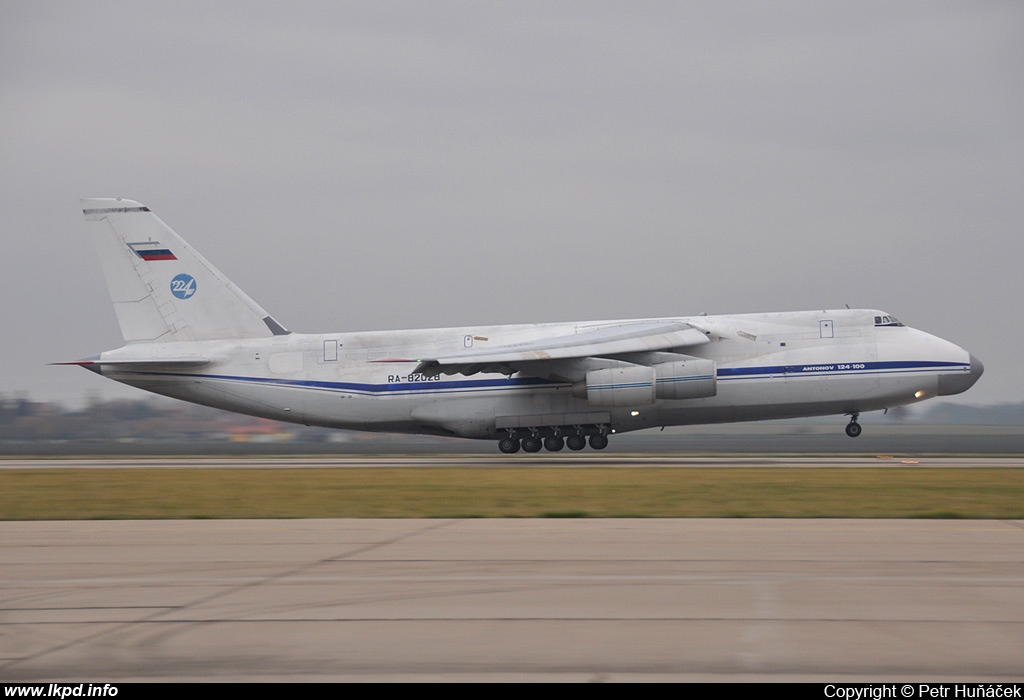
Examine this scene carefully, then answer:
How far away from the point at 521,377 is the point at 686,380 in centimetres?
478

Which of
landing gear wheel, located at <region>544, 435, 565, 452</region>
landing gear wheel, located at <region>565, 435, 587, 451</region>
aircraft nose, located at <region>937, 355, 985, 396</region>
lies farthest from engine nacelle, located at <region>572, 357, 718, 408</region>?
aircraft nose, located at <region>937, 355, 985, 396</region>

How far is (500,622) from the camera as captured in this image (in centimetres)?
748

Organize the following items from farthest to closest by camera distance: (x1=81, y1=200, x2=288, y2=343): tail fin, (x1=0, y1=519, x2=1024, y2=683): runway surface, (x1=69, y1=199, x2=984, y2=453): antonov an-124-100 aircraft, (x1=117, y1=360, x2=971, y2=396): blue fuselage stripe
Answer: (x1=81, y1=200, x2=288, y2=343): tail fin
(x1=117, y1=360, x2=971, y2=396): blue fuselage stripe
(x1=69, y1=199, x2=984, y2=453): antonov an-124-100 aircraft
(x1=0, y1=519, x2=1024, y2=683): runway surface

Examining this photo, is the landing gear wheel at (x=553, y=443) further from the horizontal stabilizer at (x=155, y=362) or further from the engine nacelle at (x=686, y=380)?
the horizontal stabilizer at (x=155, y=362)

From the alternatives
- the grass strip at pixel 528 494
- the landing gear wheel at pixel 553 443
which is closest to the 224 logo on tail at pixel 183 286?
the grass strip at pixel 528 494

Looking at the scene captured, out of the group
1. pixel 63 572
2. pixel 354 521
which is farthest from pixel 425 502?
pixel 63 572

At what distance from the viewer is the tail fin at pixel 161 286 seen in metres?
32.3

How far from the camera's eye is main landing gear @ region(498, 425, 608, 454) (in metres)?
31.4

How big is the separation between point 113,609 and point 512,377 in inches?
904

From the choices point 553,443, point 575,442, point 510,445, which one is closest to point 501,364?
point 510,445

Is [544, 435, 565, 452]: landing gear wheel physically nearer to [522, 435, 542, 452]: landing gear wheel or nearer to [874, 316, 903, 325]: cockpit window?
[522, 435, 542, 452]: landing gear wheel

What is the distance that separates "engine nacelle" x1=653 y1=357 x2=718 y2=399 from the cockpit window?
5.18 meters

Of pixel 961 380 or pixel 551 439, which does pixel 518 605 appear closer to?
pixel 551 439

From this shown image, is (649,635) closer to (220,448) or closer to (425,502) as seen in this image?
(425,502)
